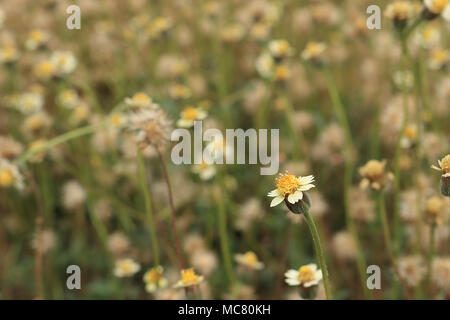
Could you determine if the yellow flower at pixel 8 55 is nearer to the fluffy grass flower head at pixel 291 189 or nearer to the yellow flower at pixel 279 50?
the yellow flower at pixel 279 50

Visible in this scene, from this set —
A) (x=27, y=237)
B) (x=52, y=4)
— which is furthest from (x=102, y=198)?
(x=52, y=4)

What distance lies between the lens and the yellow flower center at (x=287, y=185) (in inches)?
31.5

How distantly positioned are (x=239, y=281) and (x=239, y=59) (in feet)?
3.76

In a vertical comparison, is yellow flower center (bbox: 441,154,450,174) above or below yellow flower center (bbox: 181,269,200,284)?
above

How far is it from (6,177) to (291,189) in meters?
0.73

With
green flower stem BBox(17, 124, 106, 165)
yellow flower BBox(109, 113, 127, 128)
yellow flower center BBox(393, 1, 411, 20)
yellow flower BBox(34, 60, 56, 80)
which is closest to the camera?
yellow flower center BBox(393, 1, 411, 20)

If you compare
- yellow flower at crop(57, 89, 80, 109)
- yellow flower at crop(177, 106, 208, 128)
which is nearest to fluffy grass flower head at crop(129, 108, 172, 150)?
yellow flower at crop(177, 106, 208, 128)

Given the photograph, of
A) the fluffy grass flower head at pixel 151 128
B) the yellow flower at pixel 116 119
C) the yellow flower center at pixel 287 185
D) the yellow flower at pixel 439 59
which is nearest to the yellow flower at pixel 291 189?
the yellow flower center at pixel 287 185

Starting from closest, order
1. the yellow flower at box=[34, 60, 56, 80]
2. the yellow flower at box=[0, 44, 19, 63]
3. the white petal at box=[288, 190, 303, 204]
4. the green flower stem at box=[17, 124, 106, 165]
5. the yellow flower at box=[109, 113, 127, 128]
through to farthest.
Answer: the white petal at box=[288, 190, 303, 204] < the green flower stem at box=[17, 124, 106, 165] < the yellow flower at box=[109, 113, 127, 128] < the yellow flower at box=[34, 60, 56, 80] < the yellow flower at box=[0, 44, 19, 63]

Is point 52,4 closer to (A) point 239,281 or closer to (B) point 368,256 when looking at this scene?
(A) point 239,281

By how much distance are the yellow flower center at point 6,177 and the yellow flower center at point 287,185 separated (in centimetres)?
70

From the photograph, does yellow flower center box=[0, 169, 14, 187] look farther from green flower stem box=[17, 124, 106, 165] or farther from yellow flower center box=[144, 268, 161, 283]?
yellow flower center box=[144, 268, 161, 283]

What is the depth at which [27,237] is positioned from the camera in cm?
161

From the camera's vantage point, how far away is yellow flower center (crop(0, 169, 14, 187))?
3.95ft
